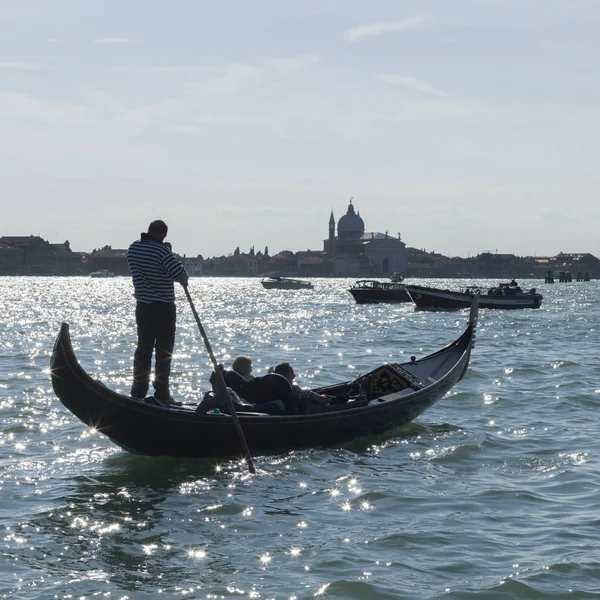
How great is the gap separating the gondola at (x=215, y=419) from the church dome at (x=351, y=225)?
156 metres

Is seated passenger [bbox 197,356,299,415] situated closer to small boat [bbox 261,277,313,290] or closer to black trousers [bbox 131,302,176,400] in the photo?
black trousers [bbox 131,302,176,400]

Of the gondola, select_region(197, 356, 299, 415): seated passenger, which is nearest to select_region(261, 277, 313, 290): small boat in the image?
the gondola

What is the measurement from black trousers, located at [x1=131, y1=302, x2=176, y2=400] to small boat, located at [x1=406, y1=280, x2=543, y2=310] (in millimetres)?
35752

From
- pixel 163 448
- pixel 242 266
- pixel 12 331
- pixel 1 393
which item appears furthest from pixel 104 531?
pixel 242 266

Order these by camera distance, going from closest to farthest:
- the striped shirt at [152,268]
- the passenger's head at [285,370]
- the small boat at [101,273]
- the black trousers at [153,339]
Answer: the striped shirt at [152,268]
the black trousers at [153,339]
the passenger's head at [285,370]
the small boat at [101,273]

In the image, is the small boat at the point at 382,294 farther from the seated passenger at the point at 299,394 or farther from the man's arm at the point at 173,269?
the man's arm at the point at 173,269

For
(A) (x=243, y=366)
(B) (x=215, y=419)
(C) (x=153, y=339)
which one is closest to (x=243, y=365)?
(A) (x=243, y=366)

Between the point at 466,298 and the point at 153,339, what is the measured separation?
123 feet

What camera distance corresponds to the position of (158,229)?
812 centimetres

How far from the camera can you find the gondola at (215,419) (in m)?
7.48

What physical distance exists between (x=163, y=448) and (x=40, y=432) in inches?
97.8

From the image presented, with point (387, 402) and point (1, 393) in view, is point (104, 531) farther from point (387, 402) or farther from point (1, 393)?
point (1, 393)

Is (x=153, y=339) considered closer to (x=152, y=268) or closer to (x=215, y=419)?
(x=152, y=268)

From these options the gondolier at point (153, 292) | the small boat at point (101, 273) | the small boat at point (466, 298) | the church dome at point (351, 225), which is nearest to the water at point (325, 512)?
the gondolier at point (153, 292)
